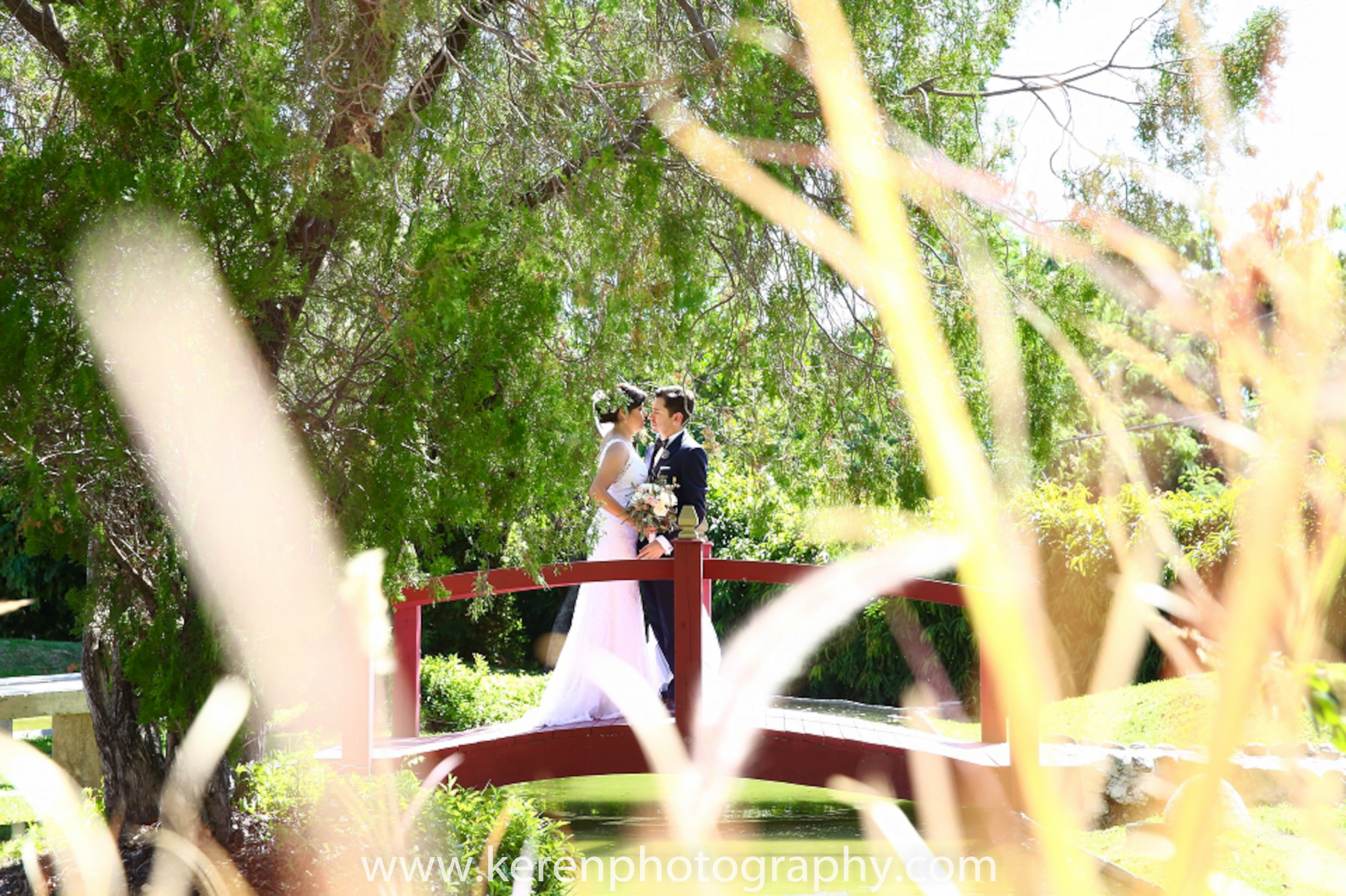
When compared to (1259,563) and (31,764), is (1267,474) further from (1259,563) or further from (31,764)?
(31,764)

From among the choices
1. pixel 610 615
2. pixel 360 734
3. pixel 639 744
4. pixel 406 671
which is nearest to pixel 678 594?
pixel 610 615

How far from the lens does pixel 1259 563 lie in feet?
1.07

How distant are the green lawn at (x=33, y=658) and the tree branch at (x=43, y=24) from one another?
9673mm

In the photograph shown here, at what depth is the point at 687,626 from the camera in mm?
5578

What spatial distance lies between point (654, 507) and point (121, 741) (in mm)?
2704

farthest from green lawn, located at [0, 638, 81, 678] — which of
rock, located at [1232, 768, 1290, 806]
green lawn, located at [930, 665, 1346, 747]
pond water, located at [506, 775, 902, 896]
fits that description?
rock, located at [1232, 768, 1290, 806]

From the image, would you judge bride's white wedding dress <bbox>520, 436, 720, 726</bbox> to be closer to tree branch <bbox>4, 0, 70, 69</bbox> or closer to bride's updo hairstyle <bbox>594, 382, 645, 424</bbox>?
bride's updo hairstyle <bbox>594, 382, 645, 424</bbox>

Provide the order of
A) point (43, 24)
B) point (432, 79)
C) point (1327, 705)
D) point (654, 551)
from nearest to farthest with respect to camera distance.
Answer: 1. point (1327, 705)
2. point (432, 79)
3. point (43, 24)
4. point (654, 551)

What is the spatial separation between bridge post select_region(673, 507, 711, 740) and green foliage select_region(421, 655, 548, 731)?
2.70m

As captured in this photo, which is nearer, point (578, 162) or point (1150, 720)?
point (578, 162)

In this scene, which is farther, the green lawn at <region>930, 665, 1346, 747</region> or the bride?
the green lawn at <region>930, 665, 1346, 747</region>

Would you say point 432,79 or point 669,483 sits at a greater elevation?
point 432,79

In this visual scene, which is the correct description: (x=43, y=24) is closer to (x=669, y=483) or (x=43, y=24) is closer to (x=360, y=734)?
(x=360, y=734)

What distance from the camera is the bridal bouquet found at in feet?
19.4
